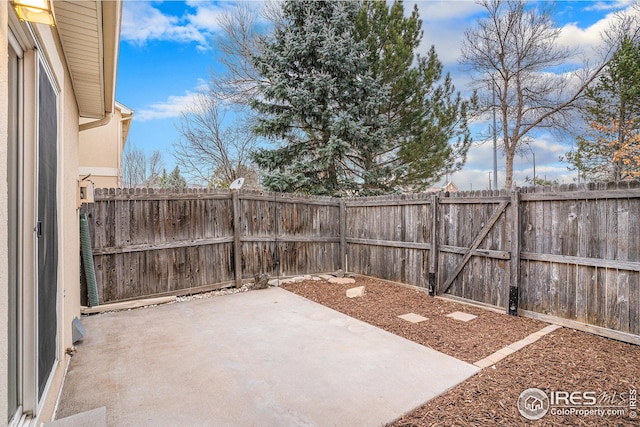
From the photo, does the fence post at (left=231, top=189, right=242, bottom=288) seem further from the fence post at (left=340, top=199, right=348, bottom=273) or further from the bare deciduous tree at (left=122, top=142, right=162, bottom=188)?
the bare deciduous tree at (left=122, top=142, right=162, bottom=188)

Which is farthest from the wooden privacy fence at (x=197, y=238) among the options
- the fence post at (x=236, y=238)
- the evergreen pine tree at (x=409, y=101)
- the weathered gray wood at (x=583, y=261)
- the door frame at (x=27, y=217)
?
the evergreen pine tree at (x=409, y=101)

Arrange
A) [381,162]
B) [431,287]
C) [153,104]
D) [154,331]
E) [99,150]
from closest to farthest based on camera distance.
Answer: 1. [154,331]
2. [431,287]
3. [99,150]
4. [381,162]
5. [153,104]

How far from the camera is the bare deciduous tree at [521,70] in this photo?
12.0 m

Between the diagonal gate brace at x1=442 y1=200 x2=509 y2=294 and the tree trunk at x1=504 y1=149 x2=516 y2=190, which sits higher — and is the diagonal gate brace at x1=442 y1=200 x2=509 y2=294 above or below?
below

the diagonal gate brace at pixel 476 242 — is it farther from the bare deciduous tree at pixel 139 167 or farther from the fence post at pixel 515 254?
the bare deciduous tree at pixel 139 167

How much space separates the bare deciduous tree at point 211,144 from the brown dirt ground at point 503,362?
1053 cm

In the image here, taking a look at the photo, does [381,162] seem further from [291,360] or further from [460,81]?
[291,360]

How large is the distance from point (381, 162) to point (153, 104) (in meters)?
10.3

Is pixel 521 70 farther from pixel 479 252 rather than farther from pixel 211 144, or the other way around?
pixel 211 144

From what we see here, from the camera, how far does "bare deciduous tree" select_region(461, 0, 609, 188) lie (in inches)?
471

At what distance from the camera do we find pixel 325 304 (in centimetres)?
537

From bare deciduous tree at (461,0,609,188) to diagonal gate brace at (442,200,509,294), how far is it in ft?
32.4

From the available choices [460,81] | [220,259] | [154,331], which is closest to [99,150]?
[220,259]

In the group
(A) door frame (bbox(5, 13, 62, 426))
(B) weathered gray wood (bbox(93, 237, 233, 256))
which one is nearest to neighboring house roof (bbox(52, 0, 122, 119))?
(A) door frame (bbox(5, 13, 62, 426))
